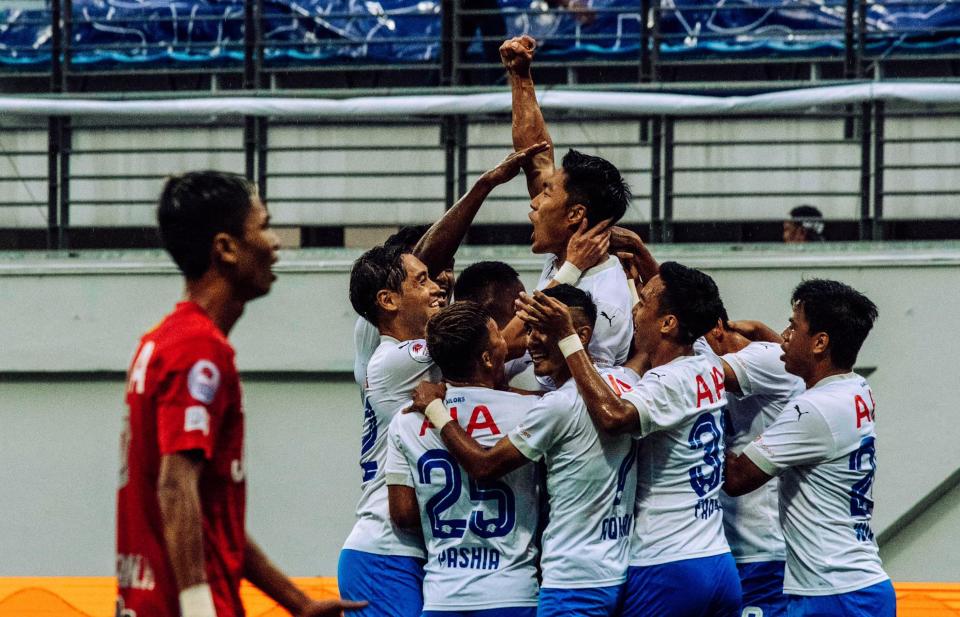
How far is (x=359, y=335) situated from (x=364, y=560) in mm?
973

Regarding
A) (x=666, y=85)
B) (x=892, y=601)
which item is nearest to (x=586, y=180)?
(x=892, y=601)

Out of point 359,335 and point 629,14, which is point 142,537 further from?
point 629,14

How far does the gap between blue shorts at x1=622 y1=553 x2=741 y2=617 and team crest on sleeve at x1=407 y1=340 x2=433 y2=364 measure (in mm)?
1059

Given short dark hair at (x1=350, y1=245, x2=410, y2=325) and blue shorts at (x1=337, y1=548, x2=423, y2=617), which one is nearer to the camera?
blue shorts at (x1=337, y1=548, x2=423, y2=617)

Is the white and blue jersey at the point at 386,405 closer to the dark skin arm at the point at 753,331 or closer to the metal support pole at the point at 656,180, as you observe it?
the dark skin arm at the point at 753,331

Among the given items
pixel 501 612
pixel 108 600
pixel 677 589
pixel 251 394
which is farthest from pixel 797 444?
pixel 251 394

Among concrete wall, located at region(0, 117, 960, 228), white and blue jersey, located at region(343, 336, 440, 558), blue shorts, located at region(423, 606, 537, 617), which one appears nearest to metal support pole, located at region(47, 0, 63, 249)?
concrete wall, located at region(0, 117, 960, 228)

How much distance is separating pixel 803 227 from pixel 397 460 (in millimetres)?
5284

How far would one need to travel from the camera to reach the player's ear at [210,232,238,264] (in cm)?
302

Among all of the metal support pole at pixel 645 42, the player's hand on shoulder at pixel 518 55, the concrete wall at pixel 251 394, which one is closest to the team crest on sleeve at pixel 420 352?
the player's hand on shoulder at pixel 518 55

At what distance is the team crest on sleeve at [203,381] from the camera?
2.82 m

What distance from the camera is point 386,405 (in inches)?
197

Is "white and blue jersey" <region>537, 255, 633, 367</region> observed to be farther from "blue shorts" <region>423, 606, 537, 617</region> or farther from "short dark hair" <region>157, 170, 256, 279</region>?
"short dark hair" <region>157, 170, 256, 279</region>

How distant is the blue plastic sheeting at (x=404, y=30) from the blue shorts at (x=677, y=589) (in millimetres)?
5703
